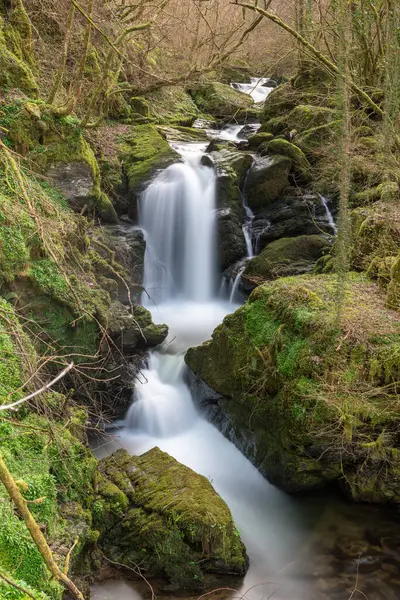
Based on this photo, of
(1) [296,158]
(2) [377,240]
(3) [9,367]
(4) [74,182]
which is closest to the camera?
(3) [9,367]

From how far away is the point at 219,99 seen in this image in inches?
753

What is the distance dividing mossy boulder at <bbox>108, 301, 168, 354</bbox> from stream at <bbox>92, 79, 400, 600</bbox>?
1.25 feet

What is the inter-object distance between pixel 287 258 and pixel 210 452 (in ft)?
14.5

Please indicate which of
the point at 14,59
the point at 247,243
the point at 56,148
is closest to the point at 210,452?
the point at 56,148

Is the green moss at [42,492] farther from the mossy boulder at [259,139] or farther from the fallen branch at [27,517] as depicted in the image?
the mossy boulder at [259,139]

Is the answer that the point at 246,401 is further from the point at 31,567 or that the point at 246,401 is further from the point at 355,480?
the point at 31,567

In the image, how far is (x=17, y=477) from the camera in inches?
136

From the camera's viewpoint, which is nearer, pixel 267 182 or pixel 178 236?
pixel 178 236

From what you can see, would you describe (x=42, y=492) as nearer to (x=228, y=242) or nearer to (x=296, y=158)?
(x=228, y=242)

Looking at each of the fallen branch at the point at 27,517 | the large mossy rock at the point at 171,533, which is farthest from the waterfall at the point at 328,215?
the fallen branch at the point at 27,517

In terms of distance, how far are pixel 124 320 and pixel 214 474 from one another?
2719mm

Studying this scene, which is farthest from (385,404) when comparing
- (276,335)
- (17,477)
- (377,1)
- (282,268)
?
(377,1)

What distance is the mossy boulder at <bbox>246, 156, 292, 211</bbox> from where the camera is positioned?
1206cm

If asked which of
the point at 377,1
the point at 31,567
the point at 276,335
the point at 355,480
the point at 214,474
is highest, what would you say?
the point at 377,1
